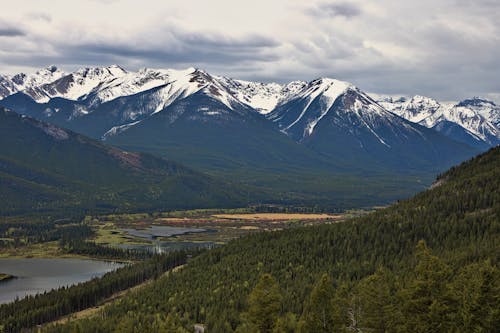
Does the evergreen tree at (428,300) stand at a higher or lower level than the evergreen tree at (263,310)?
higher

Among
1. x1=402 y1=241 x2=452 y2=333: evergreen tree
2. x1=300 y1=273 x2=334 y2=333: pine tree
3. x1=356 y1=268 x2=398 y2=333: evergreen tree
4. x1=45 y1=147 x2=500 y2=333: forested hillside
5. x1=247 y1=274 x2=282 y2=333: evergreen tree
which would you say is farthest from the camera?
x1=247 y1=274 x2=282 y2=333: evergreen tree

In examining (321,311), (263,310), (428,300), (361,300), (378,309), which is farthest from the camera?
(361,300)

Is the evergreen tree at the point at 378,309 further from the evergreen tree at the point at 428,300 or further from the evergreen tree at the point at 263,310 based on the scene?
the evergreen tree at the point at 263,310

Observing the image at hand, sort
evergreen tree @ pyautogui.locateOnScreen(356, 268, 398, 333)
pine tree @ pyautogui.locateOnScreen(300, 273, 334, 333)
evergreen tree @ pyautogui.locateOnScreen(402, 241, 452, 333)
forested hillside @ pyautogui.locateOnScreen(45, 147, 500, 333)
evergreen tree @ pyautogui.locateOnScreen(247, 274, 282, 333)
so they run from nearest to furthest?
evergreen tree @ pyautogui.locateOnScreen(402, 241, 452, 333)
forested hillside @ pyautogui.locateOnScreen(45, 147, 500, 333)
evergreen tree @ pyautogui.locateOnScreen(356, 268, 398, 333)
pine tree @ pyautogui.locateOnScreen(300, 273, 334, 333)
evergreen tree @ pyautogui.locateOnScreen(247, 274, 282, 333)

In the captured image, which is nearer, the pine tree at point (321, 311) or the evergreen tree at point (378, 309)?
the evergreen tree at point (378, 309)

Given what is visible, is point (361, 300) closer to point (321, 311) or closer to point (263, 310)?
point (321, 311)

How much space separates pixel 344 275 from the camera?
623ft

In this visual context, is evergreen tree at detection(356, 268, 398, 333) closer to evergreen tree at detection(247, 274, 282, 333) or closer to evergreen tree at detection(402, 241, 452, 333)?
evergreen tree at detection(402, 241, 452, 333)

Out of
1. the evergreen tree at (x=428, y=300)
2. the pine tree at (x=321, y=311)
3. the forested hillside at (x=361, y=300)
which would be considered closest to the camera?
the evergreen tree at (x=428, y=300)

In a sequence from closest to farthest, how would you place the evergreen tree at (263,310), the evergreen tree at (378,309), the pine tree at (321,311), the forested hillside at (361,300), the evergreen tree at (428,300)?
the evergreen tree at (428,300)
the forested hillside at (361,300)
the evergreen tree at (378,309)
the pine tree at (321,311)
the evergreen tree at (263,310)

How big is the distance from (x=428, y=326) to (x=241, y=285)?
11066 cm

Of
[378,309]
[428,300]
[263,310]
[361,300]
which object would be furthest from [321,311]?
[428,300]

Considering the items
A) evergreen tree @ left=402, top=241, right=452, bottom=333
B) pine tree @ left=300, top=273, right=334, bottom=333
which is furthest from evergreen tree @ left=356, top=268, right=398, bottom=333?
evergreen tree @ left=402, top=241, right=452, bottom=333

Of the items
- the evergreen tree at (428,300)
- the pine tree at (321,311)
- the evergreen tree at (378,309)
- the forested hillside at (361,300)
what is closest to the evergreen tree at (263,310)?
the forested hillside at (361,300)
